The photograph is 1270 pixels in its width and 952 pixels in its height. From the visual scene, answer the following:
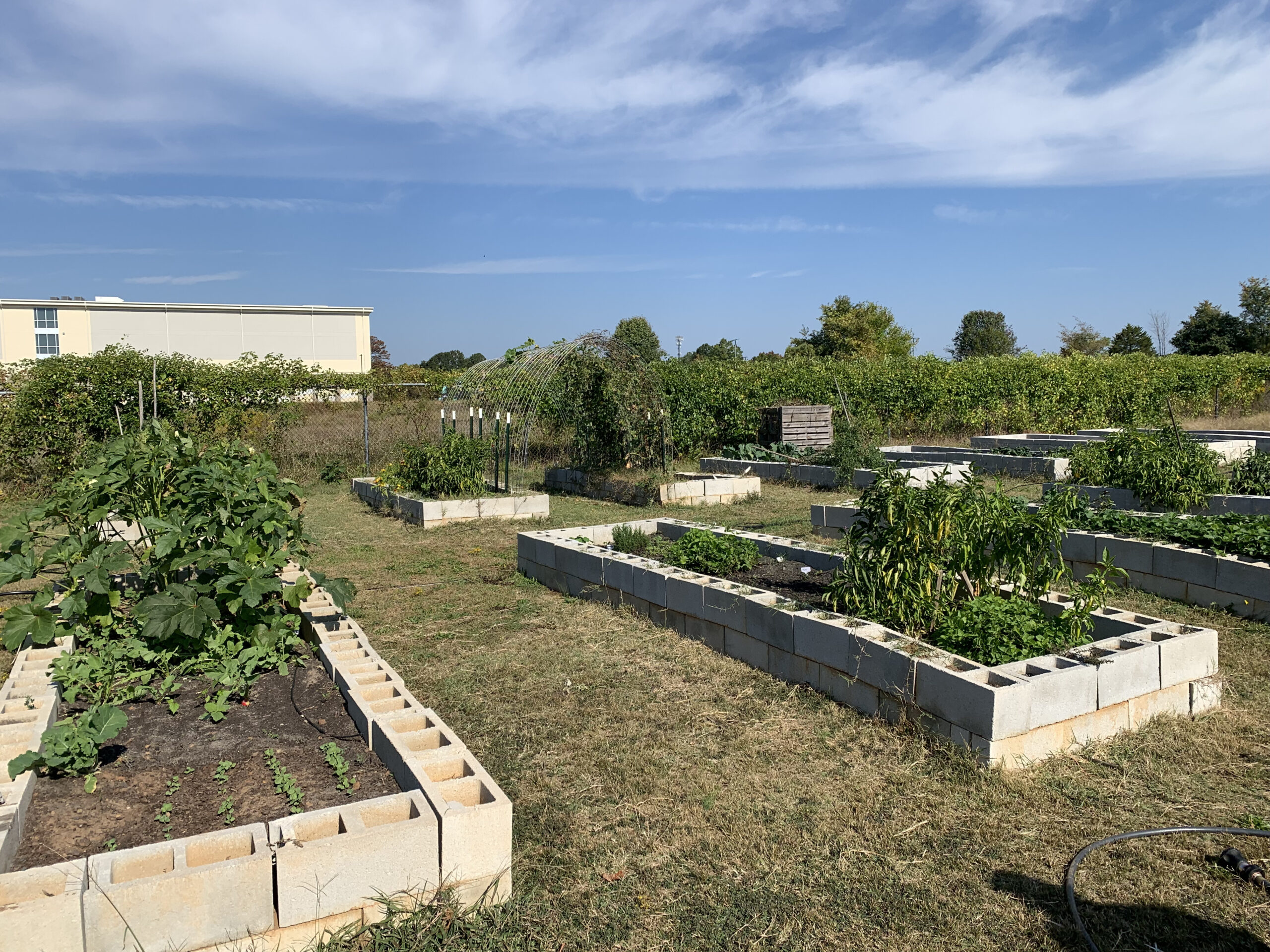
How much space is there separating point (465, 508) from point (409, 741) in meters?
7.92

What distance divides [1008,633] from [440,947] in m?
3.02

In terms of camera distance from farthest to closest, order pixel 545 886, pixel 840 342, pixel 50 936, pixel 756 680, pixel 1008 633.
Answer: pixel 840 342 → pixel 756 680 → pixel 1008 633 → pixel 545 886 → pixel 50 936

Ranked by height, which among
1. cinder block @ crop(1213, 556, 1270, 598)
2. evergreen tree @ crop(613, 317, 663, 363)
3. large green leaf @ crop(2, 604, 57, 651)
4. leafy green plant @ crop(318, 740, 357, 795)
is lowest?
leafy green plant @ crop(318, 740, 357, 795)

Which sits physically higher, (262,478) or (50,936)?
(262,478)

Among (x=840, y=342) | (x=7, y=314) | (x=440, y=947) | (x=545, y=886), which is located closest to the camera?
(x=440, y=947)

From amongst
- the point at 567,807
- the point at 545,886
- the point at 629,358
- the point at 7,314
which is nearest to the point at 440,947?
the point at 545,886

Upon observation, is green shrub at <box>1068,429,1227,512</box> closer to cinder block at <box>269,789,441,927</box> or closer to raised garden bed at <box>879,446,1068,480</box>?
raised garden bed at <box>879,446,1068,480</box>

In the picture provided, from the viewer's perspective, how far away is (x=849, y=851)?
309 centimetres

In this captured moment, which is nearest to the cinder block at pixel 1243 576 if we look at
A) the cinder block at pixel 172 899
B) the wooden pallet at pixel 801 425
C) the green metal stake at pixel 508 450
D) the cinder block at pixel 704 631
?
the cinder block at pixel 704 631

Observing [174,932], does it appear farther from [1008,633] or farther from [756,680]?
[1008,633]

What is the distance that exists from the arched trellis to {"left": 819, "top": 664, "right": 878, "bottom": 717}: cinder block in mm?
8087

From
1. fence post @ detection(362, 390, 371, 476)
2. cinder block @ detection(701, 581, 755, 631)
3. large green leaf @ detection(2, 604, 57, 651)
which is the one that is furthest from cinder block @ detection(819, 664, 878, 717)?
fence post @ detection(362, 390, 371, 476)

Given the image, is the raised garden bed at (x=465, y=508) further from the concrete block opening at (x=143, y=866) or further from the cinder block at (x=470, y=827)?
the concrete block opening at (x=143, y=866)

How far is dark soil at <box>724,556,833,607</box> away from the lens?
18.7 ft
